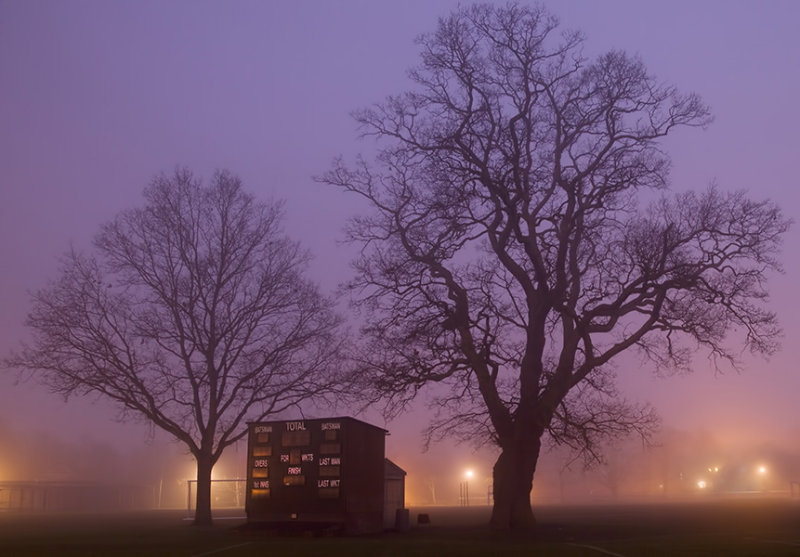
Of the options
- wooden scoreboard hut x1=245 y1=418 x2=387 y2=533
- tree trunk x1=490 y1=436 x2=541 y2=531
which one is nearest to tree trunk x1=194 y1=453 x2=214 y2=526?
wooden scoreboard hut x1=245 y1=418 x2=387 y2=533

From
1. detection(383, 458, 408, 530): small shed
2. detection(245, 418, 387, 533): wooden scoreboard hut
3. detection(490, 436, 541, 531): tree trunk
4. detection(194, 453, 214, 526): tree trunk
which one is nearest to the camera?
detection(245, 418, 387, 533): wooden scoreboard hut

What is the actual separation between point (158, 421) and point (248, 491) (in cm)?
1103

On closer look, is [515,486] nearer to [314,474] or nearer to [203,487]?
[314,474]

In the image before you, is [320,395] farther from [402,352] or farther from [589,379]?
[589,379]

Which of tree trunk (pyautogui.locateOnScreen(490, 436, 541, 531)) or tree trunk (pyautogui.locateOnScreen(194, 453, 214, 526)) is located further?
tree trunk (pyautogui.locateOnScreen(194, 453, 214, 526))

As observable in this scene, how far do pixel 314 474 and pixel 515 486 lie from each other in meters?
7.93

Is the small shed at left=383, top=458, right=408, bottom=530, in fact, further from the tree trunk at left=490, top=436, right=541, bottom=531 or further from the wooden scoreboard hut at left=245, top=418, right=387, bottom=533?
the tree trunk at left=490, top=436, right=541, bottom=531

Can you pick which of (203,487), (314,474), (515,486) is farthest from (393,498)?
(203,487)

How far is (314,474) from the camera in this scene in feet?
92.1

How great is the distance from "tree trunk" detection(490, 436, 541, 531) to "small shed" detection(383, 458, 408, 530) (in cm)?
428

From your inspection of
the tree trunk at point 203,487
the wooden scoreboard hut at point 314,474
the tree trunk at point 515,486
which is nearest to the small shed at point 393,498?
the wooden scoreboard hut at point 314,474

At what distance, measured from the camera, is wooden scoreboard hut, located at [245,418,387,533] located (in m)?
27.7

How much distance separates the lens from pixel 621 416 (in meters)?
30.5

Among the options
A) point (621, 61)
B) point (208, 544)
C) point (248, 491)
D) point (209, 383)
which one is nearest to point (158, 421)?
point (209, 383)
